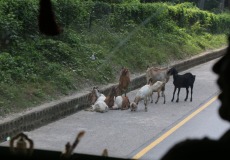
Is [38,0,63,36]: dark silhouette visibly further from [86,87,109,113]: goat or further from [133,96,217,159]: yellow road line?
[86,87,109,113]: goat

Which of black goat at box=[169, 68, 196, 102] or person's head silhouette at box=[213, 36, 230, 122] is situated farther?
black goat at box=[169, 68, 196, 102]

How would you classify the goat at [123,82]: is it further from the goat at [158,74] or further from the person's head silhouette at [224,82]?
the person's head silhouette at [224,82]

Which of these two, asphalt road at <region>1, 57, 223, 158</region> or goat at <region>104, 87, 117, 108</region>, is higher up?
goat at <region>104, 87, 117, 108</region>

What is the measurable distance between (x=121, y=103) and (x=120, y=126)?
1246 mm

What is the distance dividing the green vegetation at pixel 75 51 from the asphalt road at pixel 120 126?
567mm

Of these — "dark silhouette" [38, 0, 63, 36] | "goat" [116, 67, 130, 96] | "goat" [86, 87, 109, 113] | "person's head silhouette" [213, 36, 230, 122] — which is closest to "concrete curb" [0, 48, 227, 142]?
"goat" [86, 87, 109, 113]

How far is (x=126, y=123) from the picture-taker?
27.7 ft

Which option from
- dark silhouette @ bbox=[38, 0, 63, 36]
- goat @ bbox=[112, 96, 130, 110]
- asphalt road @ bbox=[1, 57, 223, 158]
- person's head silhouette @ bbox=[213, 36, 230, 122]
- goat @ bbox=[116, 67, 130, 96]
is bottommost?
asphalt road @ bbox=[1, 57, 223, 158]

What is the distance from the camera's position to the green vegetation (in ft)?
23.6

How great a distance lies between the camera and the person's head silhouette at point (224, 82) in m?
0.80

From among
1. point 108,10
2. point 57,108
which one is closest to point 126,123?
point 57,108

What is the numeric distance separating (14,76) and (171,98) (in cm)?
329

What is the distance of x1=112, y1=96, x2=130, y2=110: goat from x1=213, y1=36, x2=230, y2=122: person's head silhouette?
28.2ft

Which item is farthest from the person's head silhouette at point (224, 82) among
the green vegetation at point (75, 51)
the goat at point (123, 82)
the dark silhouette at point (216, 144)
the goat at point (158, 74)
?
the goat at point (158, 74)
